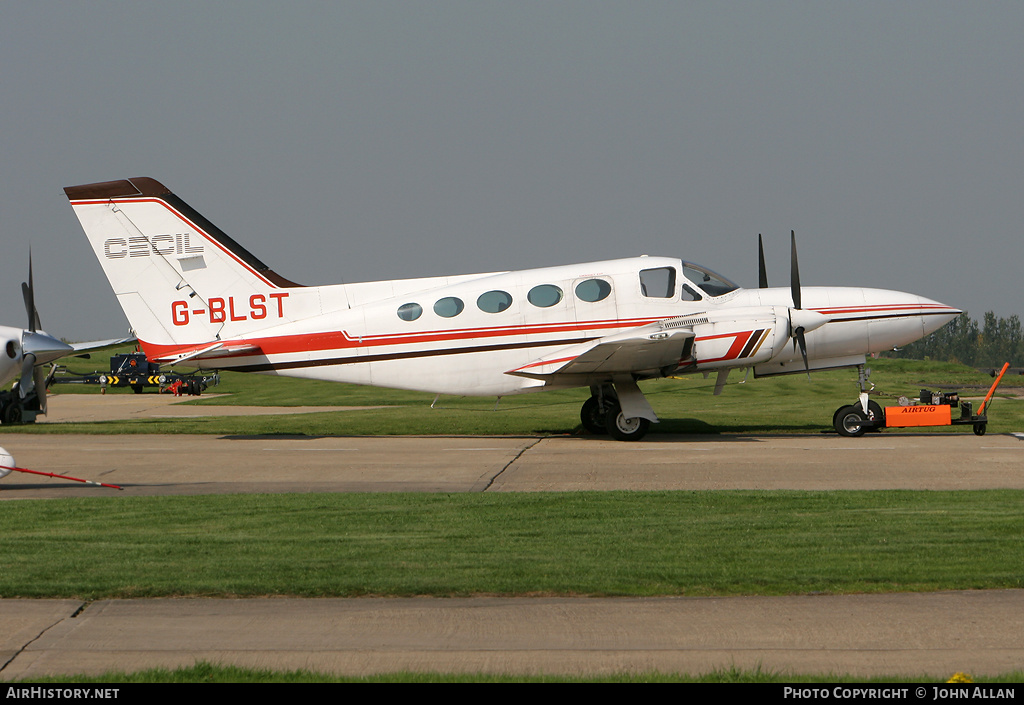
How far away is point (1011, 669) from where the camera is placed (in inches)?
199

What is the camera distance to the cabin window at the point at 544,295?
1897cm

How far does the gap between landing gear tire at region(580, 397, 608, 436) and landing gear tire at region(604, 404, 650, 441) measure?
1117mm

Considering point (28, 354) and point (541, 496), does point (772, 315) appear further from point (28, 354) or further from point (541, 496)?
point (28, 354)

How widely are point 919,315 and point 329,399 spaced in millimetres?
22123

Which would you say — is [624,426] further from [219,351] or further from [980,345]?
[980,345]

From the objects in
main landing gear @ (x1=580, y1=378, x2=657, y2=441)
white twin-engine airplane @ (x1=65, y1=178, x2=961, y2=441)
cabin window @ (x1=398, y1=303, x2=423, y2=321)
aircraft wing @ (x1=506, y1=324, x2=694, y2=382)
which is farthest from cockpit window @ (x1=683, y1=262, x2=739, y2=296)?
cabin window @ (x1=398, y1=303, x2=423, y2=321)

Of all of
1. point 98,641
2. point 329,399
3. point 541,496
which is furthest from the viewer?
point 329,399

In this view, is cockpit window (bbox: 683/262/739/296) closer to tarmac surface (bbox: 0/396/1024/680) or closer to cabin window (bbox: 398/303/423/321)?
cabin window (bbox: 398/303/423/321)

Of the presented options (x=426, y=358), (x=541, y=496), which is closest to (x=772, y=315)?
(x=426, y=358)

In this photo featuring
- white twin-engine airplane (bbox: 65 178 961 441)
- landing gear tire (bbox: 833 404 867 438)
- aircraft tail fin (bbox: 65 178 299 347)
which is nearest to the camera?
landing gear tire (bbox: 833 404 867 438)

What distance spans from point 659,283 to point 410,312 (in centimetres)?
510

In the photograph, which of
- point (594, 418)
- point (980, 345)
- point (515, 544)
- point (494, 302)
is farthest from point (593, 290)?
point (980, 345)

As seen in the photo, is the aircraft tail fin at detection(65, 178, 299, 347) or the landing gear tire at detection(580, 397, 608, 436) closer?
the aircraft tail fin at detection(65, 178, 299, 347)

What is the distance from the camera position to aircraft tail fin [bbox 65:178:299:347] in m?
19.6
